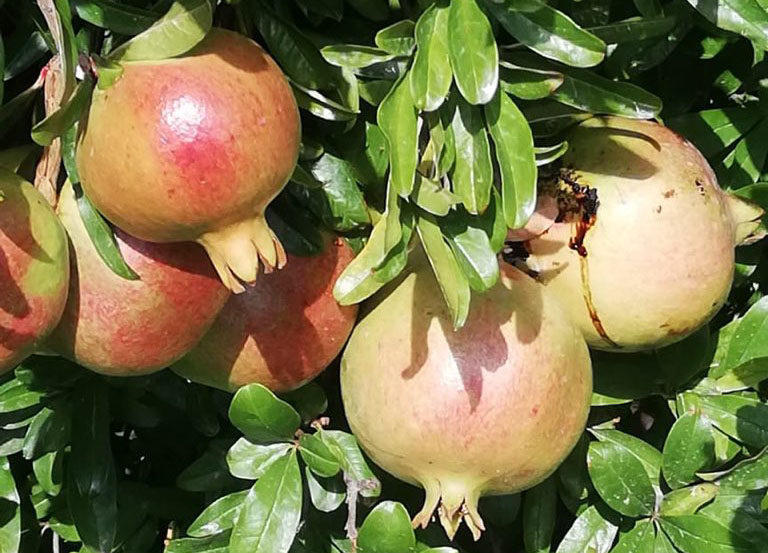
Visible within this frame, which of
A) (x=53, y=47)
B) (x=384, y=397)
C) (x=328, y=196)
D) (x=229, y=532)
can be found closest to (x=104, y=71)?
(x=53, y=47)

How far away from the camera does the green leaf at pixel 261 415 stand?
96cm

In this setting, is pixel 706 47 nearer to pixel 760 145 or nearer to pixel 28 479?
pixel 760 145

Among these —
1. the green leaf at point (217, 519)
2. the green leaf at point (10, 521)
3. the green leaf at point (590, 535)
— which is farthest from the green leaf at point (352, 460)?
the green leaf at point (10, 521)

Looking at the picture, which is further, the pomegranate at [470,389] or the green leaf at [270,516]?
the green leaf at [270,516]

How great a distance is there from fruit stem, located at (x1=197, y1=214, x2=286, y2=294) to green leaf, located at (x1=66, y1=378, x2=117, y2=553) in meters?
0.45

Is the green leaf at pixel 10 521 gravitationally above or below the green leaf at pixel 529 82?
below

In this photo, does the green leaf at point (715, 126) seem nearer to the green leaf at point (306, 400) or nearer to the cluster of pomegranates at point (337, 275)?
the cluster of pomegranates at point (337, 275)

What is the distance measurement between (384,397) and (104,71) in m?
0.36

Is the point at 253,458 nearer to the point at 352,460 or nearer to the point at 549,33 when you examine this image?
the point at 352,460

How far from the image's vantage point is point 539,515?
1153 mm

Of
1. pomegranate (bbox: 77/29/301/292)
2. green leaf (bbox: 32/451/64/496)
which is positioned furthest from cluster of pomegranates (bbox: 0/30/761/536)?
green leaf (bbox: 32/451/64/496)

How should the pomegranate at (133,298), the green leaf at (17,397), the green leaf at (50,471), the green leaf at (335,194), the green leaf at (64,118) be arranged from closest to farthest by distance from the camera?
the green leaf at (64,118) → the pomegranate at (133,298) → the green leaf at (335,194) → the green leaf at (17,397) → the green leaf at (50,471)

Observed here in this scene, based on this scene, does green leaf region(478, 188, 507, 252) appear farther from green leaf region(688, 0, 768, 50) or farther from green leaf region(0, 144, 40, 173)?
green leaf region(0, 144, 40, 173)

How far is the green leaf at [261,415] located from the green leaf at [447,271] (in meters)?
0.22
